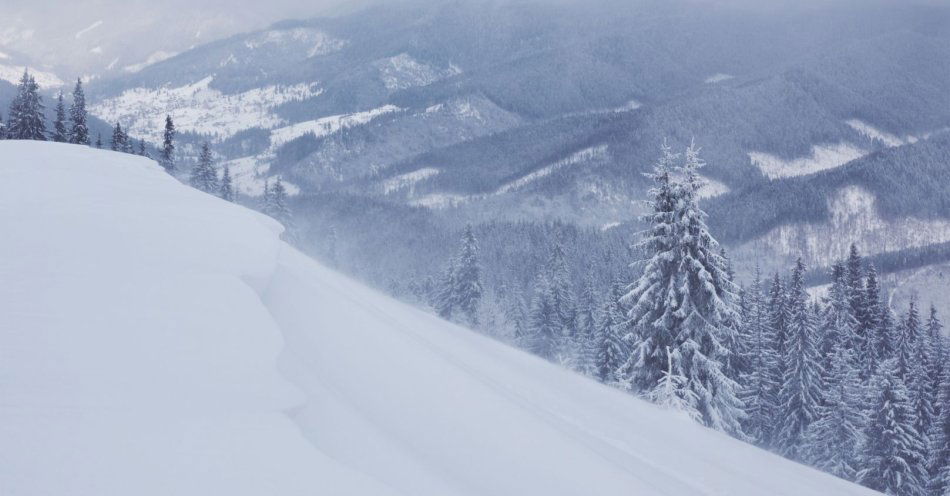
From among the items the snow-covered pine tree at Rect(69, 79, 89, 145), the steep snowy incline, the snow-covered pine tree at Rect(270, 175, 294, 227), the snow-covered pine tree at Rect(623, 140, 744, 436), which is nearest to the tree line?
the snow-covered pine tree at Rect(623, 140, 744, 436)

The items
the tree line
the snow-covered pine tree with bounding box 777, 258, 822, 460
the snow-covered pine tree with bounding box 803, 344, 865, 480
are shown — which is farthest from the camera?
the snow-covered pine tree with bounding box 777, 258, 822, 460

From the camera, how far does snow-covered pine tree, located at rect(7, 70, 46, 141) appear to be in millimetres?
49469

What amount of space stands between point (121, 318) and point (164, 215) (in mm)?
3208

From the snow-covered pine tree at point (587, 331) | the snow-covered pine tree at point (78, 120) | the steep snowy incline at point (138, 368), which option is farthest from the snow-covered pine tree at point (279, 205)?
the steep snowy incline at point (138, 368)

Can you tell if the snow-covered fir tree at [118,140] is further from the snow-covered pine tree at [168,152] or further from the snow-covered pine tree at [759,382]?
the snow-covered pine tree at [759,382]

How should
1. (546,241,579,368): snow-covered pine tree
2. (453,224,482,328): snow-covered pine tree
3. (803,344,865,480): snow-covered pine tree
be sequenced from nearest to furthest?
(803,344,865,480): snow-covered pine tree → (546,241,579,368): snow-covered pine tree → (453,224,482,328): snow-covered pine tree

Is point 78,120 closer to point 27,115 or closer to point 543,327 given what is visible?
point 27,115

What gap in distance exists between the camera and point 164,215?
6.97 m

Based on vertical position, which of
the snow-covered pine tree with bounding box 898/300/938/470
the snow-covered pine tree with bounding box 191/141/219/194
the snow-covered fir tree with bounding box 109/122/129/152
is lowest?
the snow-covered pine tree with bounding box 898/300/938/470

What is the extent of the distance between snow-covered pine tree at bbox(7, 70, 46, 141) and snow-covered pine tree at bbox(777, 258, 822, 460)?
5349 centimetres

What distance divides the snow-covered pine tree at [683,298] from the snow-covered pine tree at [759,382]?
18.8 metres

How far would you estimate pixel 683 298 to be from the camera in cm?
1958

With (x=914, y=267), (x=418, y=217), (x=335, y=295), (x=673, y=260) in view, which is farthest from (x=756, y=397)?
(x=914, y=267)

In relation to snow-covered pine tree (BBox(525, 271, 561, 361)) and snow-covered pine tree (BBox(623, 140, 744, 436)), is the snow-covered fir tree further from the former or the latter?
snow-covered pine tree (BBox(623, 140, 744, 436))
